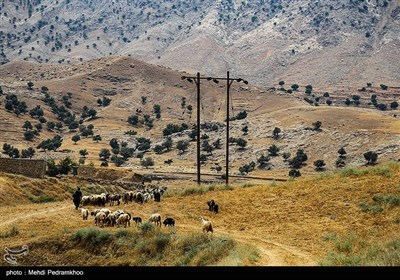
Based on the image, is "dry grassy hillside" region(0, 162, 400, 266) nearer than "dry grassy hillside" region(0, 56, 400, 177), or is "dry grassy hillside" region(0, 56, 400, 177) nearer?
"dry grassy hillside" region(0, 162, 400, 266)

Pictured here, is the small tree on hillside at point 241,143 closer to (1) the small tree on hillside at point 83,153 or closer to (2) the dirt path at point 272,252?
(1) the small tree on hillside at point 83,153

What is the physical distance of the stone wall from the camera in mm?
46156

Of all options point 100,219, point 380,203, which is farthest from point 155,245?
point 380,203

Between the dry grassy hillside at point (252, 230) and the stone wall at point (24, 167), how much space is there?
14804 mm

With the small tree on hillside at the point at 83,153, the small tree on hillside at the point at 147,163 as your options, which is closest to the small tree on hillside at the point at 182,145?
the small tree on hillside at the point at 147,163

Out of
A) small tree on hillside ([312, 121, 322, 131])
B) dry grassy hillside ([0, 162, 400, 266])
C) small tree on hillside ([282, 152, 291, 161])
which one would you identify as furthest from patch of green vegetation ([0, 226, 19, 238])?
small tree on hillside ([312, 121, 322, 131])

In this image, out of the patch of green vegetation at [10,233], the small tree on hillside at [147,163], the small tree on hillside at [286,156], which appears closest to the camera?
the patch of green vegetation at [10,233]

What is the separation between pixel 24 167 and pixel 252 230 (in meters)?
30.1

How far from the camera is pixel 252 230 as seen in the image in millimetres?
22859

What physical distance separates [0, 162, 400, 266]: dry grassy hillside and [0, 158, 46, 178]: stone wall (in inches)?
583

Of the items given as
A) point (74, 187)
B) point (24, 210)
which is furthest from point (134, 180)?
point (24, 210)

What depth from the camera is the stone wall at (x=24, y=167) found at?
151 ft

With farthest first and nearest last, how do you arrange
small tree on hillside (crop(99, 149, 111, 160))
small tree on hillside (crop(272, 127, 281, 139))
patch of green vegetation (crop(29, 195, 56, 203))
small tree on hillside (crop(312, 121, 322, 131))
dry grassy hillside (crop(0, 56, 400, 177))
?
small tree on hillside (crop(272, 127, 281, 139))
small tree on hillside (crop(312, 121, 322, 131))
small tree on hillside (crop(99, 149, 111, 160))
dry grassy hillside (crop(0, 56, 400, 177))
patch of green vegetation (crop(29, 195, 56, 203))

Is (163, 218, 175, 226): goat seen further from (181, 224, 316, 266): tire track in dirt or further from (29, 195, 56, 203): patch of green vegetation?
(29, 195, 56, 203): patch of green vegetation
